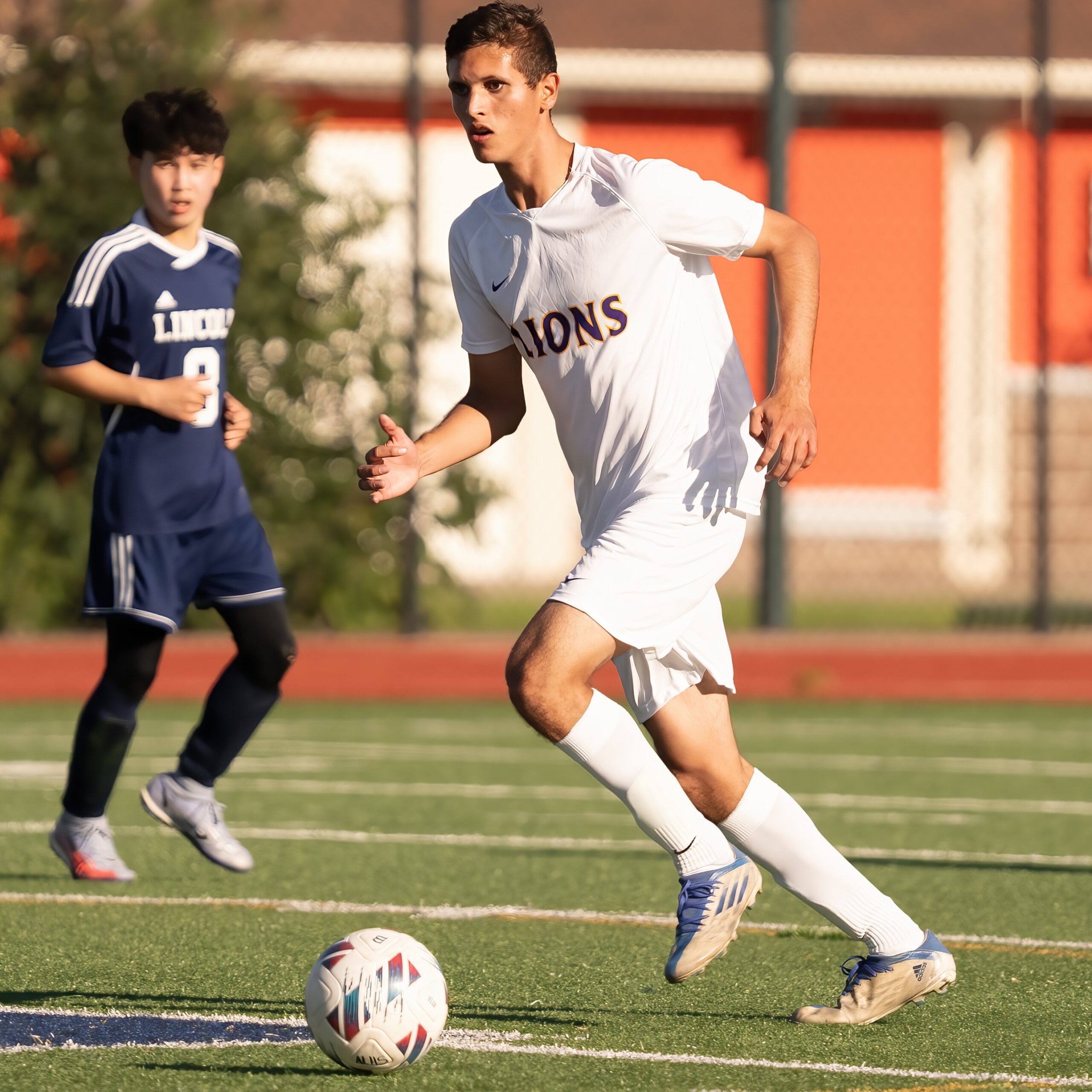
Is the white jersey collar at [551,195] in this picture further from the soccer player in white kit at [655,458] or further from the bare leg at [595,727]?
the bare leg at [595,727]

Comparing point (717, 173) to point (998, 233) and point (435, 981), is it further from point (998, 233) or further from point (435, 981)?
point (435, 981)

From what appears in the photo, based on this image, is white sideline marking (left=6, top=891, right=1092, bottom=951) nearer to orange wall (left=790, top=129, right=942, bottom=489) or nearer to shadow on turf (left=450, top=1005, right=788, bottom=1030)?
shadow on turf (left=450, top=1005, right=788, bottom=1030)

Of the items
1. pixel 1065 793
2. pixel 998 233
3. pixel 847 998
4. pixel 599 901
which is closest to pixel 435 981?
pixel 847 998

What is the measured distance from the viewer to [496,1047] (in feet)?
13.1

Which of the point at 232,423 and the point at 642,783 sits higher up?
the point at 232,423

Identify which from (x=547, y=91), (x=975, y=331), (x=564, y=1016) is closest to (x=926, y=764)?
(x=564, y=1016)

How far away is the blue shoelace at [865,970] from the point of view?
4.21 m

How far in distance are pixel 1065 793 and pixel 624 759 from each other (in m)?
4.46

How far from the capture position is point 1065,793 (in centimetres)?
821

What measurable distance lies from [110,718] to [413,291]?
6660 millimetres

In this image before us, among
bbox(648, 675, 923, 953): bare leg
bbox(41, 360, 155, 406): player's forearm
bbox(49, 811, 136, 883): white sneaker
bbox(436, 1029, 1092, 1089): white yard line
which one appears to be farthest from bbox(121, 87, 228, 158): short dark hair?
bbox(436, 1029, 1092, 1089): white yard line

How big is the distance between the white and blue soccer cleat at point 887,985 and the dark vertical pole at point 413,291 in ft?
26.5

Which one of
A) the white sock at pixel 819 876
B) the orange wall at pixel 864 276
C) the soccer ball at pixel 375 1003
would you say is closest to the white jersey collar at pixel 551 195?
the white sock at pixel 819 876

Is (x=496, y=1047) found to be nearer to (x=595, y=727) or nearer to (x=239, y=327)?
(x=595, y=727)
